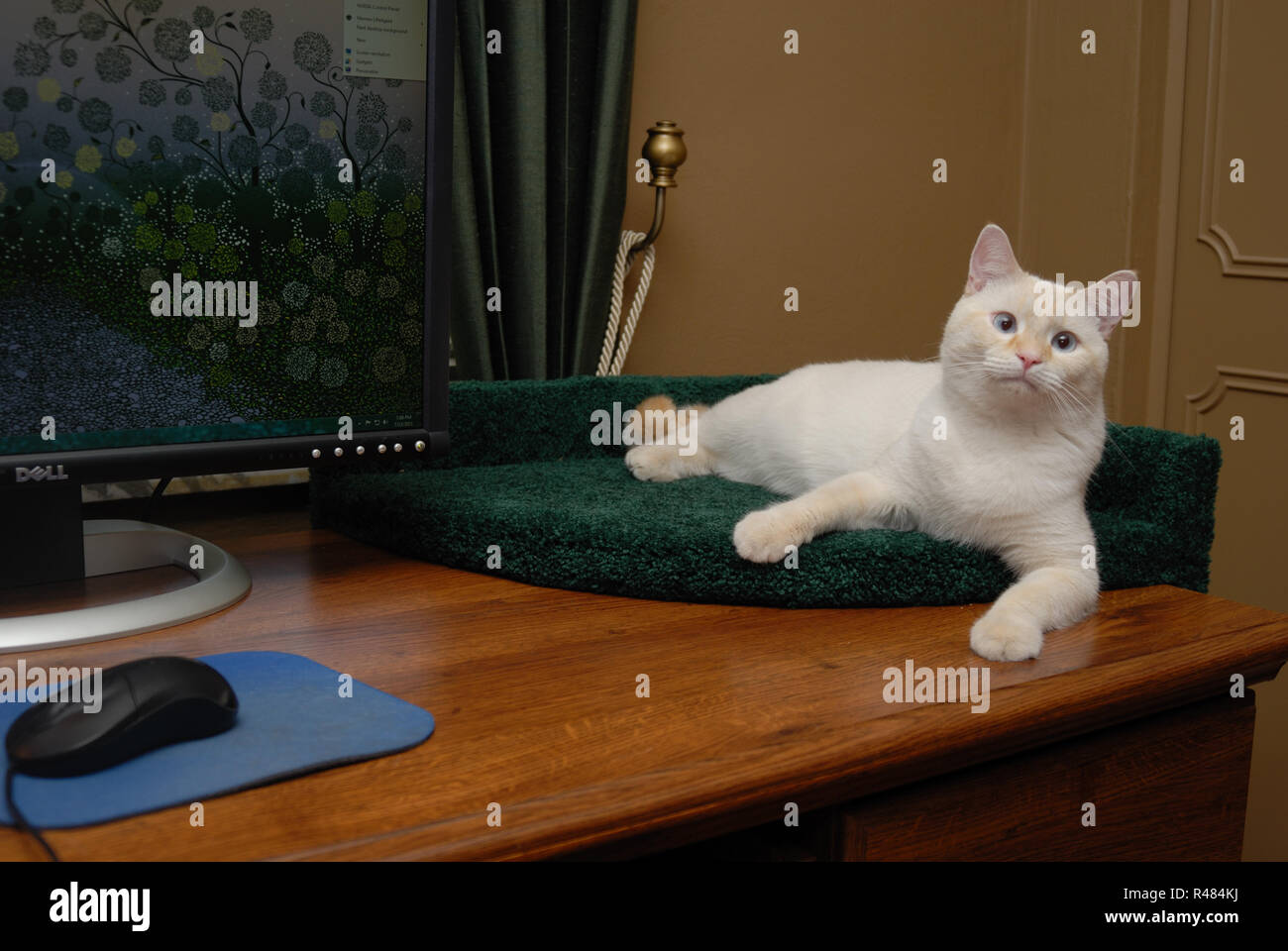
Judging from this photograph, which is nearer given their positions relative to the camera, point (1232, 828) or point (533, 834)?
point (533, 834)

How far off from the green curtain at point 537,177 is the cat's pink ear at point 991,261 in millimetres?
606

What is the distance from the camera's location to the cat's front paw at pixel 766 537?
0.88m

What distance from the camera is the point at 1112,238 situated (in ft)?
7.06

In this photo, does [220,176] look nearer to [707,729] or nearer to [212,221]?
[212,221]

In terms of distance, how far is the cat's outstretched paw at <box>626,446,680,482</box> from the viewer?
116 cm

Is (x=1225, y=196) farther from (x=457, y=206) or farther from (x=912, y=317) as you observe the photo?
(x=457, y=206)

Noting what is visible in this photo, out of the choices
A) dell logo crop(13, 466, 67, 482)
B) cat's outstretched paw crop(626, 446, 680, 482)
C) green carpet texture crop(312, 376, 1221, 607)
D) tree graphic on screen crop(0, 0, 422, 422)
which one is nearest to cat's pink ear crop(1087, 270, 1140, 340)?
green carpet texture crop(312, 376, 1221, 607)

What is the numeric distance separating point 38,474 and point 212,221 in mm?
218

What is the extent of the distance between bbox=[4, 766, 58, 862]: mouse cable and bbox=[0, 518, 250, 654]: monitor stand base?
23cm

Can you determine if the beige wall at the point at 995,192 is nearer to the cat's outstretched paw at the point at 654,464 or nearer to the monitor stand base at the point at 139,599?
the cat's outstretched paw at the point at 654,464

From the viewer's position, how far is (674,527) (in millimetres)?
916

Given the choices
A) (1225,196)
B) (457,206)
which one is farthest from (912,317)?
(457,206)

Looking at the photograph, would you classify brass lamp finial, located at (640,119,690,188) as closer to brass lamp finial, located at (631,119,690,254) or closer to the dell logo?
brass lamp finial, located at (631,119,690,254)
